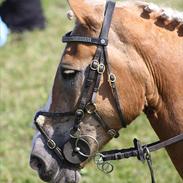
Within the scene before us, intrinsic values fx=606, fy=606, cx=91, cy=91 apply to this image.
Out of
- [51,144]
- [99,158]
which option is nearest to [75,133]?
[51,144]

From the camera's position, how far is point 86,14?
2873 mm

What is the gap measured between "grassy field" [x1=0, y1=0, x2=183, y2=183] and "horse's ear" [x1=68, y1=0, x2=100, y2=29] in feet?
1.84

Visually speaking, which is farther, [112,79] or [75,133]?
[75,133]

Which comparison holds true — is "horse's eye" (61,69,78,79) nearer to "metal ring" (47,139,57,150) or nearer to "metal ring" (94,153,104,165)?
"metal ring" (47,139,57,150)

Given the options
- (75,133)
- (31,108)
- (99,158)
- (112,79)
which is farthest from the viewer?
(31,108)

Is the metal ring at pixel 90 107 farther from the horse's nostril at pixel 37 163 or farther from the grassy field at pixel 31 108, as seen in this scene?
the grassy field at pixel 31 108

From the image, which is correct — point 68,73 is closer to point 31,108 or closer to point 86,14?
point 86,14

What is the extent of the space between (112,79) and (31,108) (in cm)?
403

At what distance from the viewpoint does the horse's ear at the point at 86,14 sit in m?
2.86

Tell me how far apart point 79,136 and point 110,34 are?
0.52m

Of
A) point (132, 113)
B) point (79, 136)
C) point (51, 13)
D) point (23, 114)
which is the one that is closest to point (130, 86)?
point (132, 113)

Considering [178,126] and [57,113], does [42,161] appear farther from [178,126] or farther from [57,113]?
[178,126]

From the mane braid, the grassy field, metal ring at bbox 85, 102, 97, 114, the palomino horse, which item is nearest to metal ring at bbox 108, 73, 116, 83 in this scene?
the palomino horse

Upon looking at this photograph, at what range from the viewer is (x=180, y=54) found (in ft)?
9.53
